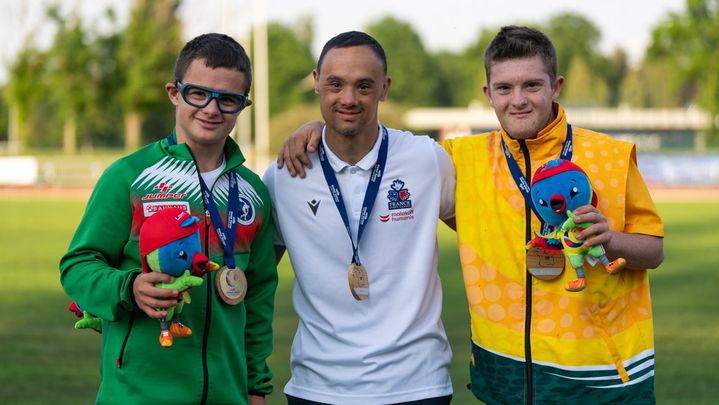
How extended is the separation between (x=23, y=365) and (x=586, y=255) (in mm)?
5981

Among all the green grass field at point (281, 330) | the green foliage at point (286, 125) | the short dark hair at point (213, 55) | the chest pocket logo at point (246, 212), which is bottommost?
the green grass field at point (281, 330)

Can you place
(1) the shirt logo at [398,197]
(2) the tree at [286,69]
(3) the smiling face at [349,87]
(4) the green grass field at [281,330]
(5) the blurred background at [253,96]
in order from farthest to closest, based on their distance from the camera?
(2) the tree at [286,69], (5) the blurred background at [253,96], (4) the green grass field at [281,330], (1) the shirt logo at [398,197], (3) the smiling face at [349,87]

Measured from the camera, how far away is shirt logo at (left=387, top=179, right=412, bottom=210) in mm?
3883

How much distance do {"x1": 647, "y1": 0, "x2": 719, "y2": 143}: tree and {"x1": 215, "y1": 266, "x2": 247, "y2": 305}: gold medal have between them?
53.8 m

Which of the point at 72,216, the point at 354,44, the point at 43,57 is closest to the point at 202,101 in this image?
the point at 354,44

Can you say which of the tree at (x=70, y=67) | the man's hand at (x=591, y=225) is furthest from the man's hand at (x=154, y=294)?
the tree at (x=70, y=67)

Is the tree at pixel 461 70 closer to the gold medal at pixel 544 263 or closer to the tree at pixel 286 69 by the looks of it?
the tree at pixel 286 69

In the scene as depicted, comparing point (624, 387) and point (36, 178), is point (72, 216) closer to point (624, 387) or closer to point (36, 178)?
point (36, 178)

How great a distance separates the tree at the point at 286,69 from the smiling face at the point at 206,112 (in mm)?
75303

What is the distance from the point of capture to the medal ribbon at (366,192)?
12.5ft

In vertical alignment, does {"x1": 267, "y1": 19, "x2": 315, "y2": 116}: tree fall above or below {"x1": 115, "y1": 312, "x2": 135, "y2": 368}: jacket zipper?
above

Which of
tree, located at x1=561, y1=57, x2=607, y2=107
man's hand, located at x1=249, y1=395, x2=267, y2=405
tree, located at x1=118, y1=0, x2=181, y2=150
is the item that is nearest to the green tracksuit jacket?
man's hand, located at x1=249, y1=395, x2=267, y2=405

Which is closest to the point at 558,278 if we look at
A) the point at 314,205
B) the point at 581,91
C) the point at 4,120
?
the point at 314,205

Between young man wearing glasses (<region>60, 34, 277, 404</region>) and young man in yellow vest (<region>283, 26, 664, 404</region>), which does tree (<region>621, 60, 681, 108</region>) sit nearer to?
Answer: young man in yellow vest (<region>283, 26, 664, 404</region>)
